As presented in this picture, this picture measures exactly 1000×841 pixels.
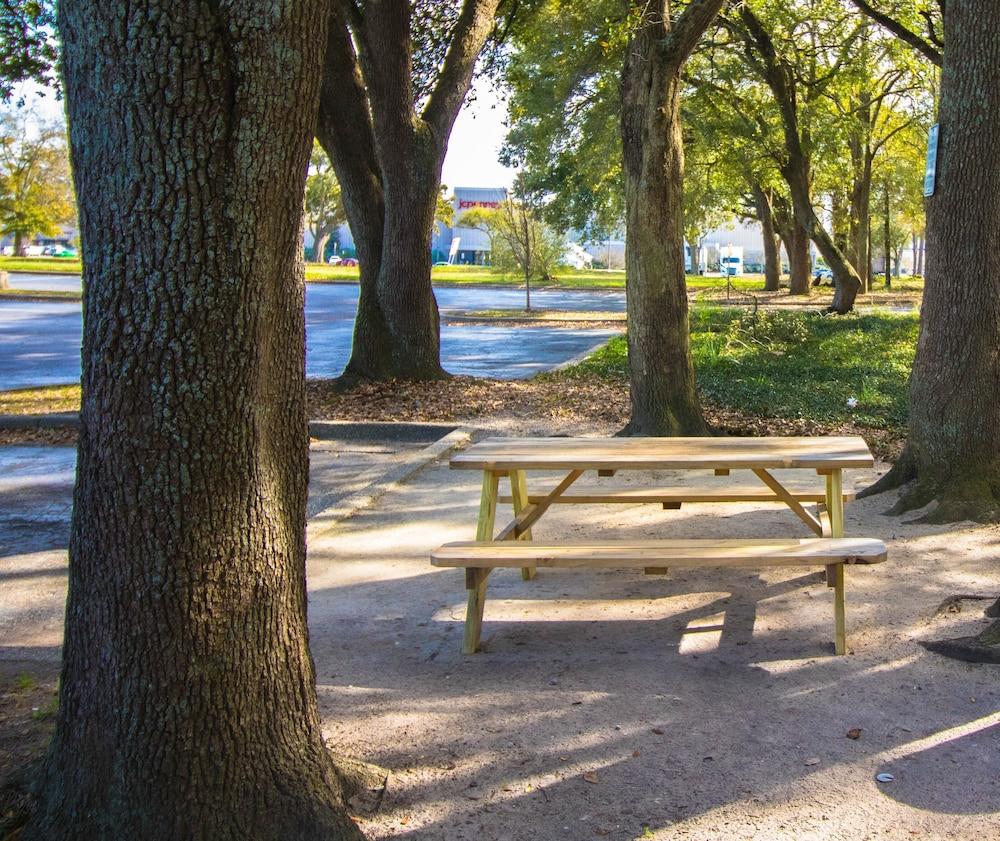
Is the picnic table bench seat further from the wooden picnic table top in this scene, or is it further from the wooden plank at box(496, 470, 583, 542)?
the wooden plank at box(496, 470, 583, 542)

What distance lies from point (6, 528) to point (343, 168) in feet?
25.1

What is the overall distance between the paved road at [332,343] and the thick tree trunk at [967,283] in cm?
939

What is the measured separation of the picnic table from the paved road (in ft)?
33.2

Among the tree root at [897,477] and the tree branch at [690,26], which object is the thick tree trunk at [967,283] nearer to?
the tree root at [897,477]

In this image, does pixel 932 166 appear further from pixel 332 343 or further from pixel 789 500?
pixel 332 343

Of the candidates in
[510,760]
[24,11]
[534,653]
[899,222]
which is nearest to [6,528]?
[534,653]

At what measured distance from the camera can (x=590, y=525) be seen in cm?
750

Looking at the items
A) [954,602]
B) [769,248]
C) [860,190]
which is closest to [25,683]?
[954,602]

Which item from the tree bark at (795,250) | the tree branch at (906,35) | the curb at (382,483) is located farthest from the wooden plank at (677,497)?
the tree bark at (795,250)

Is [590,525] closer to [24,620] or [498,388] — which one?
[24,620]

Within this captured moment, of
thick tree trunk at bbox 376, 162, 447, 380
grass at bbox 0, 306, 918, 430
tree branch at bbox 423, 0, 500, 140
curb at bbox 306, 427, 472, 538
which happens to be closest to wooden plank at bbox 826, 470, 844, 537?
curb at bbox 306, 427, 472, 538

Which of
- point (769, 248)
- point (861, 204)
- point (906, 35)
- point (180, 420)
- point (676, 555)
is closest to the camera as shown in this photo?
point (180, 420)

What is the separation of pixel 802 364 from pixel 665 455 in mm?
10905

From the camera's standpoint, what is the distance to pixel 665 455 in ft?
18.2
